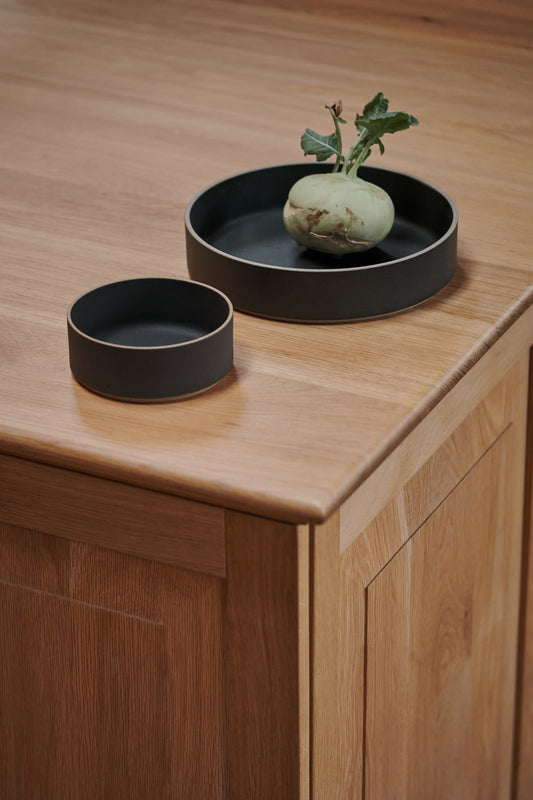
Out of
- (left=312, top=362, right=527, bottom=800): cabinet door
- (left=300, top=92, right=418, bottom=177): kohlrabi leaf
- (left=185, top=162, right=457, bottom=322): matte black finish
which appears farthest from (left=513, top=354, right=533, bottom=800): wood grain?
(left=300, top=92, right=418, bottom=177): kohlrabi leaf

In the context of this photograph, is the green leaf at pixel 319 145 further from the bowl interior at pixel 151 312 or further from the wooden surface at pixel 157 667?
the wooden surface at pixel 157 667

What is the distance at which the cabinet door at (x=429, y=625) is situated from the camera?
859 mm

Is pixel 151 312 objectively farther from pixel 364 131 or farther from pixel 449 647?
pixel 449 647

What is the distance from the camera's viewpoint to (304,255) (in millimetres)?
1015

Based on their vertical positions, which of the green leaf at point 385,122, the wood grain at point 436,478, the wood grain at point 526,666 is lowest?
the wood grain at point 526,666

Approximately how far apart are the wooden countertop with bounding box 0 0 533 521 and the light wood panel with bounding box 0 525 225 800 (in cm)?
11

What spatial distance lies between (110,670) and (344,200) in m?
0.42

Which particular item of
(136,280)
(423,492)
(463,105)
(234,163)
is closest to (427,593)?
(423,492)

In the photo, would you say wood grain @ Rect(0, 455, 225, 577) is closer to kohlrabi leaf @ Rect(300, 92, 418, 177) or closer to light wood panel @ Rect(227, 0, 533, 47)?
kohlrabi leaf @ Rect(300, 92, 418, 177)

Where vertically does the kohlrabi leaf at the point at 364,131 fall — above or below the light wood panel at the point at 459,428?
above

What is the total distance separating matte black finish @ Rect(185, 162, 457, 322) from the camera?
91cm

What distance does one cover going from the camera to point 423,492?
937mm

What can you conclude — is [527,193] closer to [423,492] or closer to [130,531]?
[423,492]

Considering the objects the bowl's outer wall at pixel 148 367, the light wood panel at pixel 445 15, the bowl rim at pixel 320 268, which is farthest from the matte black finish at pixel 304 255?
the light wood panel at pixel 445 15
